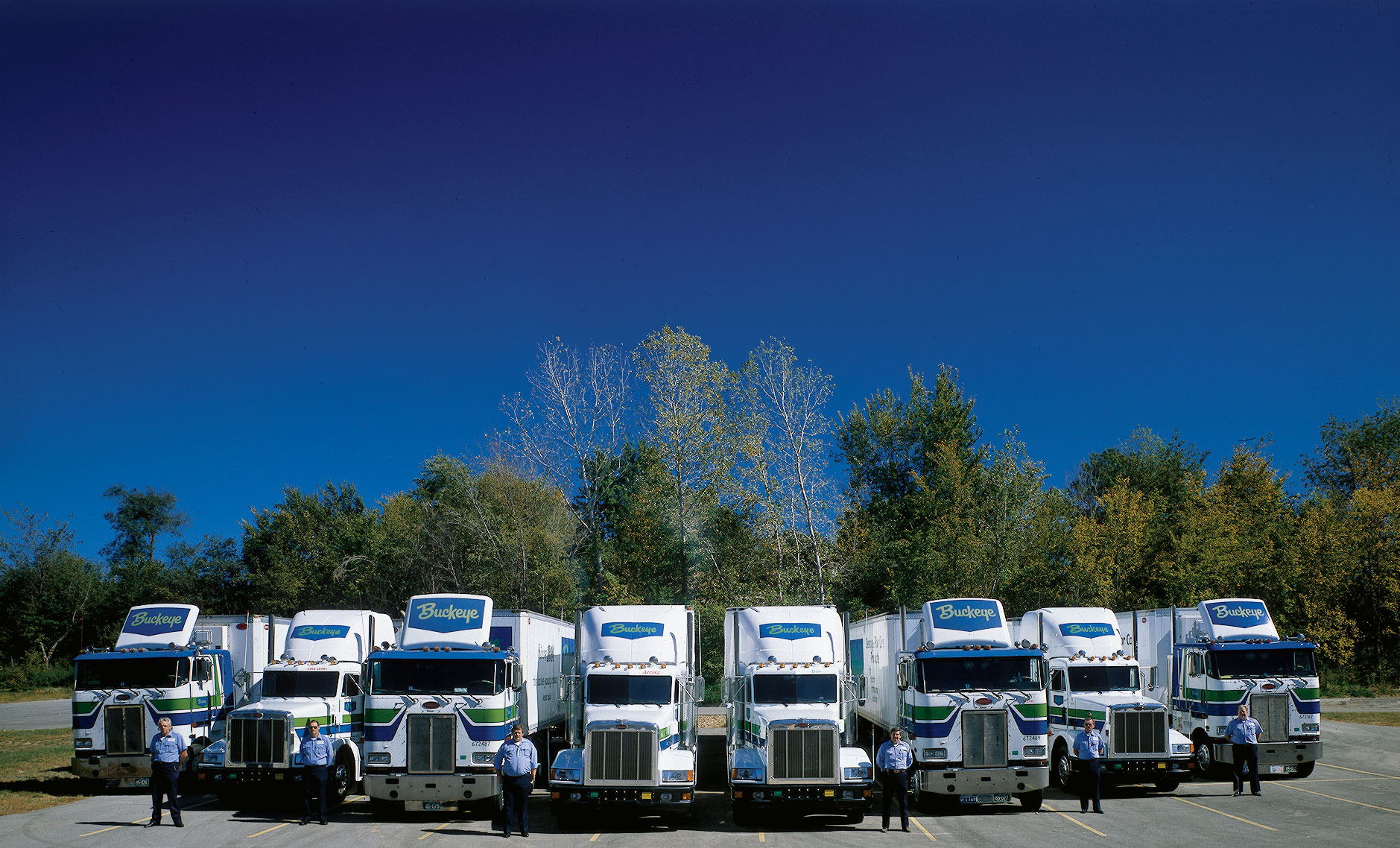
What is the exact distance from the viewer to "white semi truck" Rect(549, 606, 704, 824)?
17.5m

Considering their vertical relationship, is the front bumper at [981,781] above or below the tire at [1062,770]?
above

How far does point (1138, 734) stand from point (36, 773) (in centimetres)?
2892

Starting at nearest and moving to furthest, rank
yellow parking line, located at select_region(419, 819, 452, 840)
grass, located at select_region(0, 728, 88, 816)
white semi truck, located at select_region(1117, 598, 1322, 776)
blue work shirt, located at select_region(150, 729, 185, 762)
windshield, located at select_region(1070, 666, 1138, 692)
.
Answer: yellow parking line, located at select_region(419, 819, 452, 840)
blue work shirt, located at select_region(150, 729, 185, 762)
grass, located at select_region(0, 728, 88, 816)
windshield, located at select_region(1070, 666, 1138, 692)
white semi truck, located at select_region(1117, 598, 1322, 776)

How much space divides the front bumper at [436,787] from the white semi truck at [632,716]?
4.61ft

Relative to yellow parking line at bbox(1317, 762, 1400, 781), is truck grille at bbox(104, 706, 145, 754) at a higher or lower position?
higher

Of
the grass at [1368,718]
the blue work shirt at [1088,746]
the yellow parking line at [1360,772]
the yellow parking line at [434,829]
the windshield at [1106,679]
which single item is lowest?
the grass at [1368,718]

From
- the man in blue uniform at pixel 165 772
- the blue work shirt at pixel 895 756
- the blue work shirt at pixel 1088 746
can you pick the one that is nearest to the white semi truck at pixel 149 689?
the man in blue uniform at pixel 165 772

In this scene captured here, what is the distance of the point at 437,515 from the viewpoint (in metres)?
51.0

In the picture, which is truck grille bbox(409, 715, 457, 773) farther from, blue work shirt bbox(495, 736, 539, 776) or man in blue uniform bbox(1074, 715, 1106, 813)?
man in blue uniform bbox(1074, 715, 1106, 813)

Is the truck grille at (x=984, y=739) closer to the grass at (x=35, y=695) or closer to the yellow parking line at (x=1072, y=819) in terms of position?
the yellow parking line at (x=1072, y=819)

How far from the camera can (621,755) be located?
694 inches

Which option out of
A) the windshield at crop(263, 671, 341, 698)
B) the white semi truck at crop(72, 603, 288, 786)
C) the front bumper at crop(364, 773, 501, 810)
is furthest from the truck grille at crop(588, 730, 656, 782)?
the white semi truck at crop(72, 603, 288, 786)

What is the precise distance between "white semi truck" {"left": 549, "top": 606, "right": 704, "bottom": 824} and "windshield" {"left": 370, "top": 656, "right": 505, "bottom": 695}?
1645mm

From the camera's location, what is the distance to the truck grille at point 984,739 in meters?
19.2
